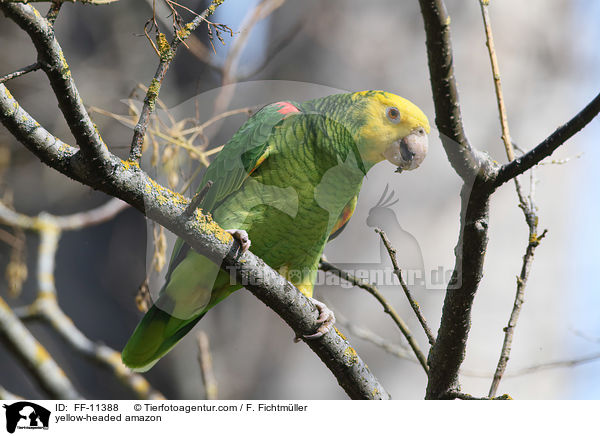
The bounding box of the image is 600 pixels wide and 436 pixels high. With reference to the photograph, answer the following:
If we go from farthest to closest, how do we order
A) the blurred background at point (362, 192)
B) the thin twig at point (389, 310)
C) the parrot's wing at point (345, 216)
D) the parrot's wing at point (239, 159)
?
the blurred background at point (362, 192), the parrot's wing at point (345, 216), the parrot's wing at point (239, 159), the thin twig at point (389, 310)

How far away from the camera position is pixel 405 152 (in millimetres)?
1090

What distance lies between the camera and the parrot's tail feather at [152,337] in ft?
4.13

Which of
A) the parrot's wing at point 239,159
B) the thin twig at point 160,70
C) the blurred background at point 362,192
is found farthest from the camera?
the blurred background at point 362,192

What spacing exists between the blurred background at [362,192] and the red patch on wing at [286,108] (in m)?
0.20

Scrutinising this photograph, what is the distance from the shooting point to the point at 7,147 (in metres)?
1.96

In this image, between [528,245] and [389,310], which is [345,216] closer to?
[389,310]

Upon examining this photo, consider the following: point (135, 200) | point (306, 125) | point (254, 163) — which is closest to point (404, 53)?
point (306, 125)

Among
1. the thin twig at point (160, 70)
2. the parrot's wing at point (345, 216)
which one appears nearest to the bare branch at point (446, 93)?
the thin twig at point (160, 70)

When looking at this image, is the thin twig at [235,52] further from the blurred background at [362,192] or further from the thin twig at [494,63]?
the thin twig at [494,63]

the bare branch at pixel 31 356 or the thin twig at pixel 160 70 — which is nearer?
the thin twig at pixel 160 70

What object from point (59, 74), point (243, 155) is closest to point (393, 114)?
point (243, 155)

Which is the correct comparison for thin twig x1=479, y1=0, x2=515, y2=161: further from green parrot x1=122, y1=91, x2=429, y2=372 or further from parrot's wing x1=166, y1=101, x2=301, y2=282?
parrot's wing x1=166, y1=101, x2=301, y2=282

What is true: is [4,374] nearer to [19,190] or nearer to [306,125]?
[19,190]

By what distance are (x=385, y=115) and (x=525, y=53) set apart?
41.8 inches
